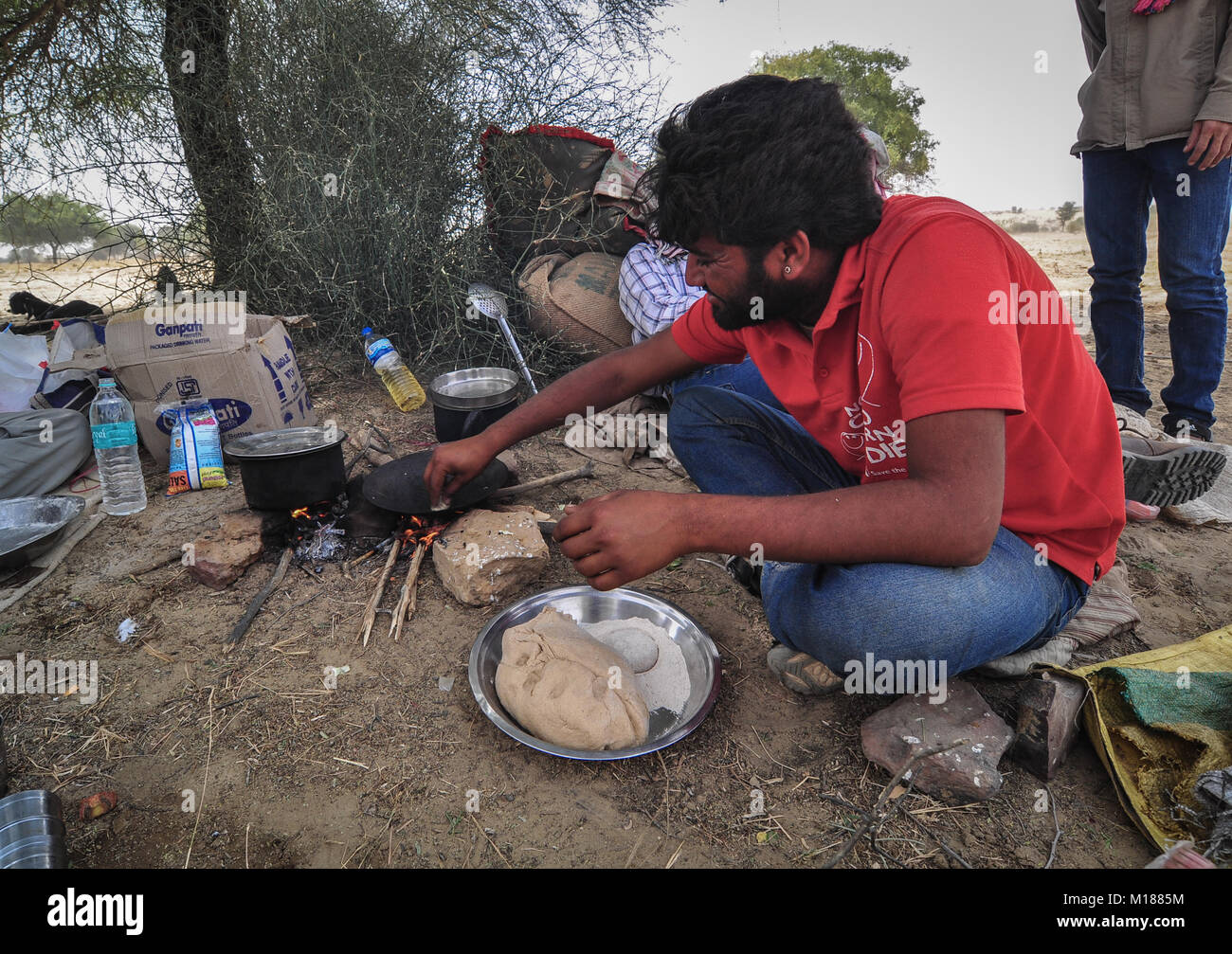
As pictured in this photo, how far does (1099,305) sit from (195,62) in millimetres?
5687

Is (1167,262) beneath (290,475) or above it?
above

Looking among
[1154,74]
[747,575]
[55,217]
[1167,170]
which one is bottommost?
[747,575]

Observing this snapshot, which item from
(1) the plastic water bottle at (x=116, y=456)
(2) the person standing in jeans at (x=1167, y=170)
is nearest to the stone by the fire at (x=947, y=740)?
(2) the person standing in jeans at (x=1167, y=170)

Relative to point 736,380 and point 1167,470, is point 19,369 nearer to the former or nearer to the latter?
point 736,380

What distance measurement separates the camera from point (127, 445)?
3064mm

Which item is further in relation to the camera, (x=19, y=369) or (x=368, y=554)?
(x=19, y=369)

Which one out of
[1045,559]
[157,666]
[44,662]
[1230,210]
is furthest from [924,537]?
[1230,210]

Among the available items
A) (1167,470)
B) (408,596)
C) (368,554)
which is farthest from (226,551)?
(1167,470)

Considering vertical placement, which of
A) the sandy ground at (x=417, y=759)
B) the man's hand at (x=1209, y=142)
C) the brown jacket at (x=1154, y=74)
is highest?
the brown jacket at (x=1154, y=74)

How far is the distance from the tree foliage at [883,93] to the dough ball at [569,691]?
13345 millimetres

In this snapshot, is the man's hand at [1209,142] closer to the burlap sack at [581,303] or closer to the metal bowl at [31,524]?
the burlap sack at [581,303]

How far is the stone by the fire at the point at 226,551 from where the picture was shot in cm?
250

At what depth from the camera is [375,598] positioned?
2.39m

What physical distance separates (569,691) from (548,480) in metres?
1.50
